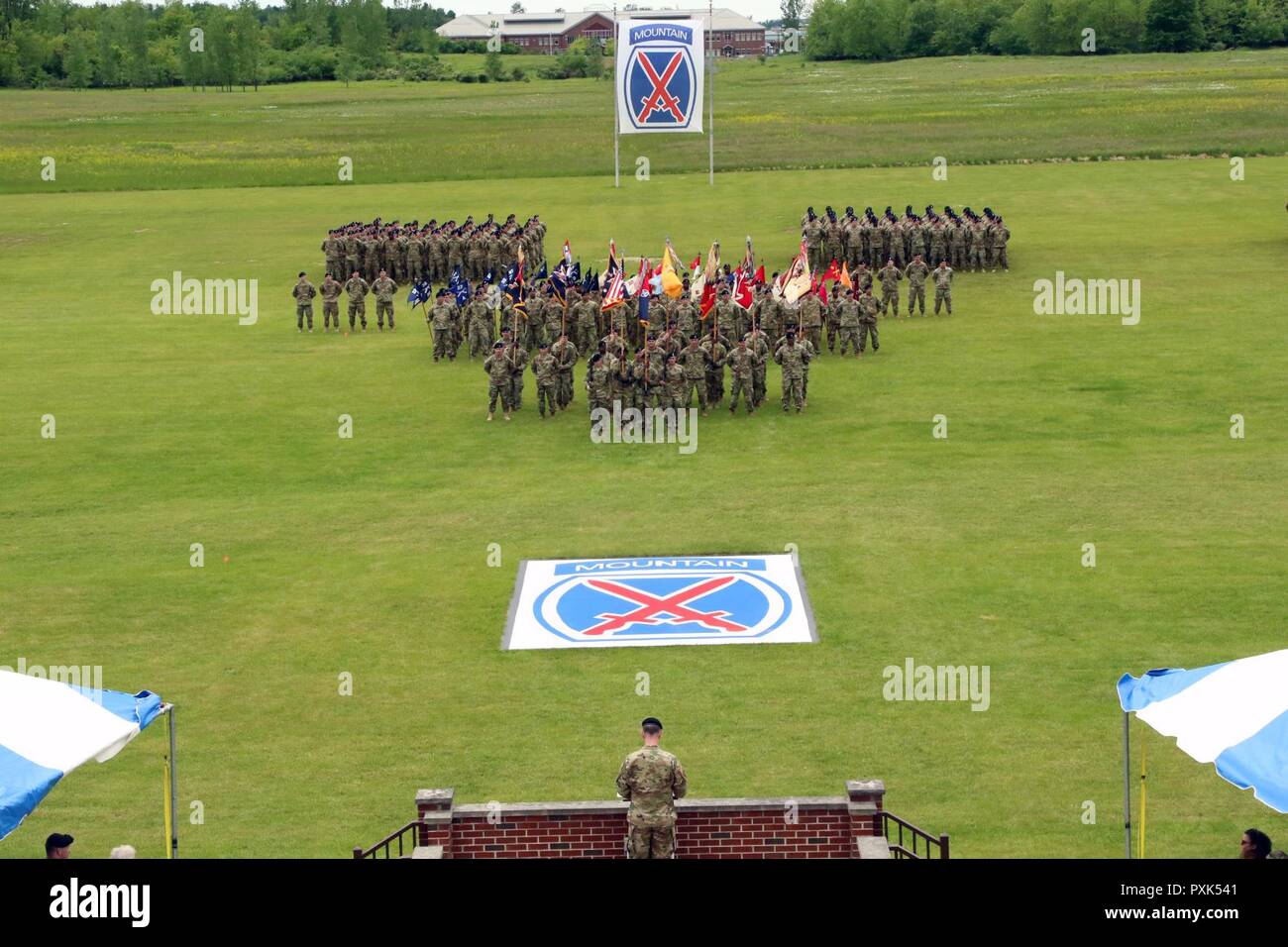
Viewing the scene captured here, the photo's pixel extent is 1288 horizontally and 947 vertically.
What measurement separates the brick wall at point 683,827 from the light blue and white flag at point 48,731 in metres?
2.30

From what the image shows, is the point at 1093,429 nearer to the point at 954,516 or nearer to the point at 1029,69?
the point at 954,516

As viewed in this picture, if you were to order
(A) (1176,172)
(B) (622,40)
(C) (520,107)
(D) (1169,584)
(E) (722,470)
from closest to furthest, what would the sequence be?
(D) (1169,584) → (E) (722,470) → (B) (622,40) → (A) (1176,172) → (C) (520,107)

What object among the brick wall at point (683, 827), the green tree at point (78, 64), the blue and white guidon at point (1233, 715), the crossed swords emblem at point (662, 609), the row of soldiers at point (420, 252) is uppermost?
the green tree at point (78, 64)

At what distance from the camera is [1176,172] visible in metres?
65.0

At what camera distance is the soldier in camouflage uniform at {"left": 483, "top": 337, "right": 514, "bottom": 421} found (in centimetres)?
3050

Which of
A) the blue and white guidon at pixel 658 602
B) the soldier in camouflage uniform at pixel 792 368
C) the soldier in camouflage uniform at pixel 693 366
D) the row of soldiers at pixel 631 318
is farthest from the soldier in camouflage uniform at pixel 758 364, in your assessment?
the blue and white guidon at pixel 658 602

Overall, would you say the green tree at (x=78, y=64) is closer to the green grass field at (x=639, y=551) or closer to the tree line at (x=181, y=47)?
the tree line at (x=181, y=47)

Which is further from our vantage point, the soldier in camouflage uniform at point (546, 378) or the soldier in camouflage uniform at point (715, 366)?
the soldier in camouflage uniform at point (546, 378)

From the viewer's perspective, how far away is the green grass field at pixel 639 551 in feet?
53.4

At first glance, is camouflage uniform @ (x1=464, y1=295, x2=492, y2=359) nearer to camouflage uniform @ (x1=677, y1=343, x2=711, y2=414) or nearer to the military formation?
the military formation

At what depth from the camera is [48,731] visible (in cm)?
1205

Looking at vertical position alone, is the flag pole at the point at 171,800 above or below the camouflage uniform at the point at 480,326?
below
